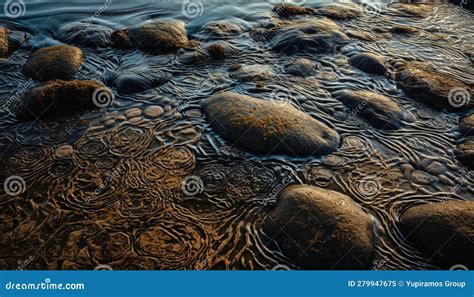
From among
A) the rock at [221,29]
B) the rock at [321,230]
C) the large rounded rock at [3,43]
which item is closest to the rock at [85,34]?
the large rounded rock at [3,43]

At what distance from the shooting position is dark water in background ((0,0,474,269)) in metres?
5.02

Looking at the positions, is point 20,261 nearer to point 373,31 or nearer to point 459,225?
point 459,225

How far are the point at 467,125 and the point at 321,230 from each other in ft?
14.3

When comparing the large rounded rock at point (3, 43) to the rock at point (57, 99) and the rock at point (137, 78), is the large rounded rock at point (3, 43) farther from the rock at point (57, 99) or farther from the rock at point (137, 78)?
the rock at point (137, 78)

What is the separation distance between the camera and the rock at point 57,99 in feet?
23.9

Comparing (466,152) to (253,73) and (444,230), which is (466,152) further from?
(253,73)

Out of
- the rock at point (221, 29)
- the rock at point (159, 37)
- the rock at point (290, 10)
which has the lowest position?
the rock at point (159, 37)

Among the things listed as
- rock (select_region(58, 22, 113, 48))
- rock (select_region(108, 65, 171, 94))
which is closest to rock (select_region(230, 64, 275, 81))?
rock (select_region(108, 65, 171, 94))

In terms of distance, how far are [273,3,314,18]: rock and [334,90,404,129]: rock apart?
17.0 ft

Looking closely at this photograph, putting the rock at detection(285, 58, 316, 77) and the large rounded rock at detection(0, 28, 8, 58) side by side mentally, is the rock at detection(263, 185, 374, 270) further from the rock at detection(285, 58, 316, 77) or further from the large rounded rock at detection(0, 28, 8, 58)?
the large rounded rock at detection(0, 28, 8, 58)

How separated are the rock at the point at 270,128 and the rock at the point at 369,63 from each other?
2.98 metres

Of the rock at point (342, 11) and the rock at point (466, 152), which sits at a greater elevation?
the rock at point (342, 11)

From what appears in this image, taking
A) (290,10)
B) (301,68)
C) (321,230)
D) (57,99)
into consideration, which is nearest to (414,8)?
(290,10)

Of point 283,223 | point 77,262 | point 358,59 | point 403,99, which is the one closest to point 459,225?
point 283,223
